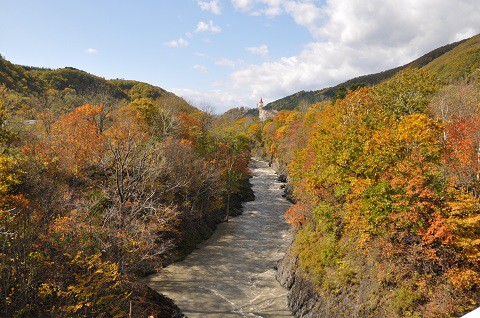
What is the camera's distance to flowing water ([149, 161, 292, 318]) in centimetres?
2028

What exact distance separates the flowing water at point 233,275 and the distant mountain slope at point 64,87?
34652 millimetres

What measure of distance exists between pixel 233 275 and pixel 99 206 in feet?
42.0

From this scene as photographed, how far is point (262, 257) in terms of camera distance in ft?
94.2

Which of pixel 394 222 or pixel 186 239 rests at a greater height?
pixel 394 222

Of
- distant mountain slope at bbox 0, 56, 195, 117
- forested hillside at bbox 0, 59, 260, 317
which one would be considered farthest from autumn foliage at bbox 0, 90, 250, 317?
distant mountain slope at bbox 0, 56, 195, 117

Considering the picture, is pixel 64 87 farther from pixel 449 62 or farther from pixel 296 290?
pixel 449 62

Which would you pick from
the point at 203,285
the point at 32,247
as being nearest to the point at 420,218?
the point at 203,285

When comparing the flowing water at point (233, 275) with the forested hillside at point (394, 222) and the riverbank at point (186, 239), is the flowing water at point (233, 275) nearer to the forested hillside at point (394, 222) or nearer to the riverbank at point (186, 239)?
the riverbank at point (186, 239)

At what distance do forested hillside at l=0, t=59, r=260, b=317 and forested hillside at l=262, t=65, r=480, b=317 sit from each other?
11348mm

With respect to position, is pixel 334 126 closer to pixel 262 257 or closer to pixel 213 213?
pixel 262 257

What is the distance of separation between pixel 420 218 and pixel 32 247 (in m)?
18.3

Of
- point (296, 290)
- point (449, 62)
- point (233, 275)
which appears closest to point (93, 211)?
point (233, 275)

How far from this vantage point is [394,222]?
14.7 metres

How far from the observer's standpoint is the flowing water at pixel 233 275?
2028 centimetres
